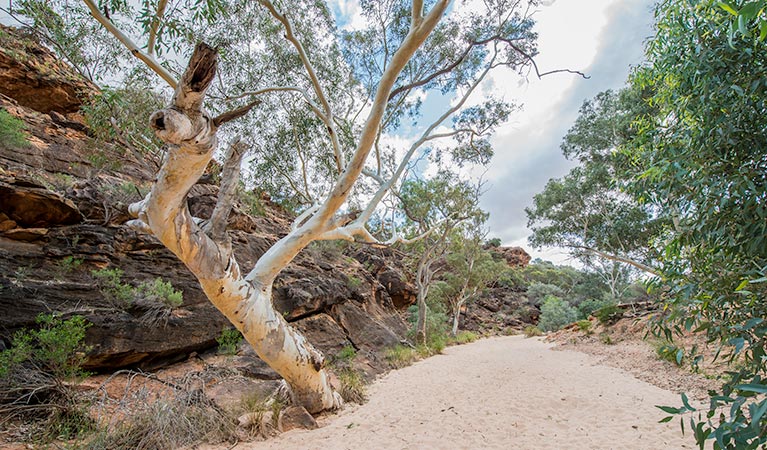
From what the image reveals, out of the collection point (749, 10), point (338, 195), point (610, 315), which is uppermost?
point (610, 315)

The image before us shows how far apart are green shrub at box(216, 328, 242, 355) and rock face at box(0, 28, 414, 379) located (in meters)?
0.19

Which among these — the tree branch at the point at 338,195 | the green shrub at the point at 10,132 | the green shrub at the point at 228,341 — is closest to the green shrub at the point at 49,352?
the tree branch at the point at 338,195

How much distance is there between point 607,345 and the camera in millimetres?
10578

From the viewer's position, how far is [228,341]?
6.05 metres

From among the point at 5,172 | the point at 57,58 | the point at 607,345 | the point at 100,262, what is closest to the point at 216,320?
the point at 100,262

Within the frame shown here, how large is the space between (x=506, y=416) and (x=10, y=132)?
1025 cm

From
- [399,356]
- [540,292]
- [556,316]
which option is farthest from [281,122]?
[540,292]

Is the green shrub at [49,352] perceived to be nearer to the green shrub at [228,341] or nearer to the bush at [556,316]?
the green shrub at [228,341]

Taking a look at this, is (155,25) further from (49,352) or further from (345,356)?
(345,356)

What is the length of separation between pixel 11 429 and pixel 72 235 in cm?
351

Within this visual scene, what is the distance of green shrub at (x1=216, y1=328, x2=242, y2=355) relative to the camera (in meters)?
5.96

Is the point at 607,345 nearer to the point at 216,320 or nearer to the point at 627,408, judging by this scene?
the point at 627,408

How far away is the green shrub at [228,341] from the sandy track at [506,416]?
251cm

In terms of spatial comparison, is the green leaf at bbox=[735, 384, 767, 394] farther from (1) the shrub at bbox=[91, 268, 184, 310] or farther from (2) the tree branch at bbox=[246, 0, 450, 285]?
(1) the shrub at bbox=[91, 268, 184, 310]
